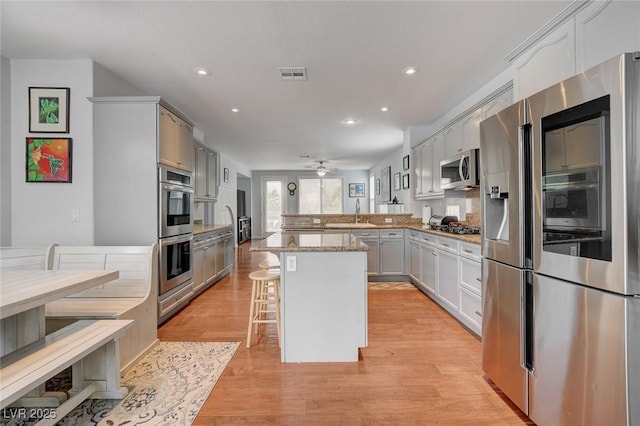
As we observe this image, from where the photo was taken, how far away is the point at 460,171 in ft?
10.9

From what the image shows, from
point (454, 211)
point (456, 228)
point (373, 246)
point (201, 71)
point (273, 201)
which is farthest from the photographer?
point (273, 201)

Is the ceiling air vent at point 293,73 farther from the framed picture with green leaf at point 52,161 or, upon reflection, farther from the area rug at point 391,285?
the area rug at point 391,285

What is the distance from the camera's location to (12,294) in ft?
5.02

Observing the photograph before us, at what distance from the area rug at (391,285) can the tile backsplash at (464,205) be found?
4.21 feet

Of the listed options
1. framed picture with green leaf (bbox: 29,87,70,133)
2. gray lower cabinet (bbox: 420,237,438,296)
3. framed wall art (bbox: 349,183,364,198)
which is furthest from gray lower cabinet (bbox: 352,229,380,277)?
framed wall art (bbox: 349,183,364,198)

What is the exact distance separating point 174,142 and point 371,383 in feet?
10.2

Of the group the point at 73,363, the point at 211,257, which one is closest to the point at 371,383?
the point at 73,363

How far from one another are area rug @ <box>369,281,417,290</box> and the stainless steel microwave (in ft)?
5.40

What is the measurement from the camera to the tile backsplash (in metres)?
3.81

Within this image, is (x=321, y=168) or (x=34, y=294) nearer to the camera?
(x=34, y=294)

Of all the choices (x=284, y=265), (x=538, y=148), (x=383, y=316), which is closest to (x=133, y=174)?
(x=284, y=265)

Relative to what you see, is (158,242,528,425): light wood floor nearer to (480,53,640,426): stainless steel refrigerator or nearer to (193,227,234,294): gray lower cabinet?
(480,53,640,426): stainless steel refrigerator

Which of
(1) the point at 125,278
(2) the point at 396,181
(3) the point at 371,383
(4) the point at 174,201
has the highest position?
(2) the point at 396,181

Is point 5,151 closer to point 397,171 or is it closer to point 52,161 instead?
point 52,161
